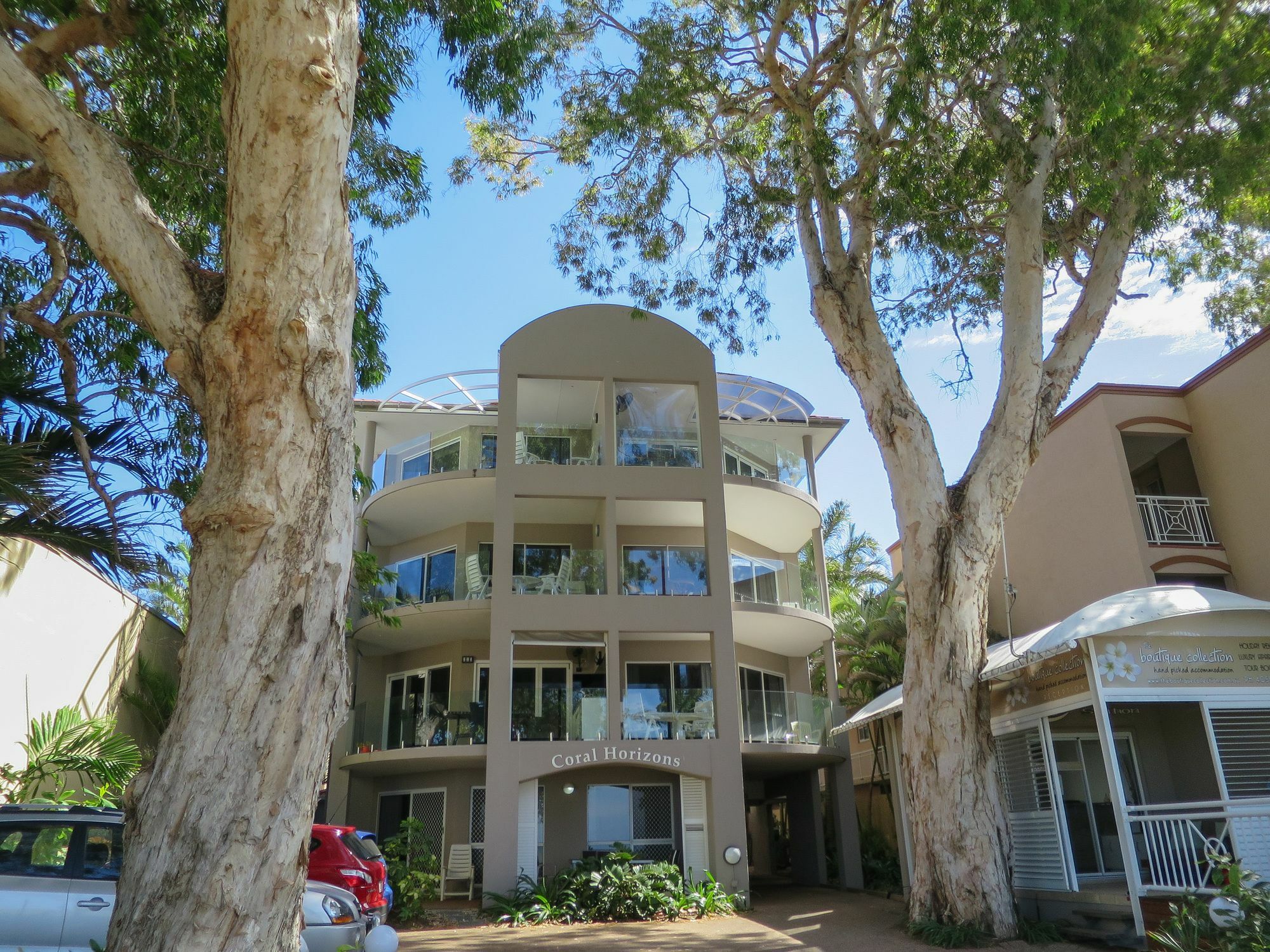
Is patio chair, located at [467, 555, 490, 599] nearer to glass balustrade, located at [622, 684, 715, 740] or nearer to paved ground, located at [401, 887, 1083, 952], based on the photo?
glass balustrade, located at [622, 684, 715, 740]

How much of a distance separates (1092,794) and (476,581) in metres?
11.5

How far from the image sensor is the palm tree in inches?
226

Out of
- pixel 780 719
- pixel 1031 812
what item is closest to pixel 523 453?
pixel 780 719

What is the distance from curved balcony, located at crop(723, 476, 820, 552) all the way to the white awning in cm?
839

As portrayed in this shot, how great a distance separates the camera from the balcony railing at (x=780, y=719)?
18.4 meters

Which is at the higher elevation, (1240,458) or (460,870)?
(1240,458)

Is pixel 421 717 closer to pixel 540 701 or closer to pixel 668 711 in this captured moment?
pixel 540 701

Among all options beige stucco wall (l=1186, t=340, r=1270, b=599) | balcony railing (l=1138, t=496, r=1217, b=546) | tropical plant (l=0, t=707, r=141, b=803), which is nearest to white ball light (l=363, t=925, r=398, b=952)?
tropical plant (l=0, t=707, r=141, b=803)

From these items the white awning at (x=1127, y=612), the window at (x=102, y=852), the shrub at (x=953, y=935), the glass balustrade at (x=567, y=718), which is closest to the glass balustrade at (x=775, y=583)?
the glass balustrade at (x=567, y=718)

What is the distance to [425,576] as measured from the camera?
2112cm

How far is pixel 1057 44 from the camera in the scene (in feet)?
35.8

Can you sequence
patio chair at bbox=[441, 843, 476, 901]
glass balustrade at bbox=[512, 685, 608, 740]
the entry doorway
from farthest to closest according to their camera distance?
patio chair at bbox=[441, 843, 476, 901]
glass balustrade at bbox=[512, 685, 608, 740]
the entry doorway

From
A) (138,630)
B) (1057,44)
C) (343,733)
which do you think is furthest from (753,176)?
(343,733)

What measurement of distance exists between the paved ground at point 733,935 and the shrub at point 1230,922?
1.97 metres
